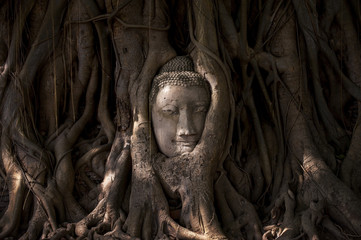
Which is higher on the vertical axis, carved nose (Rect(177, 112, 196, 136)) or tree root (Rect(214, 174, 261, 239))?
carved nose (Rect(177, 112, 196, 136))

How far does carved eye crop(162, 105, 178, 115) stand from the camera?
3682 millimetres

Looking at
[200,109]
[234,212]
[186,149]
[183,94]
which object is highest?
[183,94]

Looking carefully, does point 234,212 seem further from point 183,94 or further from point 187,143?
point 183,94

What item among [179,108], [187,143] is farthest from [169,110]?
[187,143]

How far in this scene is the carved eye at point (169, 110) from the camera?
3.68 metres

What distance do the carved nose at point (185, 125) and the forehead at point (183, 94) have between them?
4.8 inches

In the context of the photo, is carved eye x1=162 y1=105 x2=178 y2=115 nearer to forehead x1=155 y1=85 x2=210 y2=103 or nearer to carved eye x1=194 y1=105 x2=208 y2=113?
forehead x1=155 y1=85 x2=210 y2=103

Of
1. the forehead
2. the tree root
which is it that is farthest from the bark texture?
the forehead

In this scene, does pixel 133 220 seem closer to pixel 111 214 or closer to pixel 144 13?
pixel 111 214

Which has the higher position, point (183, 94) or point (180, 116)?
point (183, 94)

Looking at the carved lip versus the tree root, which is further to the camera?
the carved lip

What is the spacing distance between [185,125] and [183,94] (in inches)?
10.1

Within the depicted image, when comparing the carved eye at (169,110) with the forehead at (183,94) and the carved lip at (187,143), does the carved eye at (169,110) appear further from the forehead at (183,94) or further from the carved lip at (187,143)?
the carved lip at (187,143)

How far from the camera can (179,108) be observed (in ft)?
12.1
